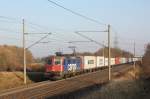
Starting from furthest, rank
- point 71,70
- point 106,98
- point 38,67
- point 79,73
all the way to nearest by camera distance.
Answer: point 38,67 → point 79,73 → point 71,70 → point 106,98

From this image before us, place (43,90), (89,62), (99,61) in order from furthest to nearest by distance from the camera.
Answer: (99,61), (89,62), (43,90)

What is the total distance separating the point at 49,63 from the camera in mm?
48844

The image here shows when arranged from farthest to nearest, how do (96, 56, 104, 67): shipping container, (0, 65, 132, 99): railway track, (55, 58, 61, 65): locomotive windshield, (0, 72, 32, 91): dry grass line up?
(96, 56, 104, 67): shipping container, (55, 58, 61, 65): locomotive windshield, (0, 72, 32, 91): dry grass, (0, 65, 132, 99): railway track

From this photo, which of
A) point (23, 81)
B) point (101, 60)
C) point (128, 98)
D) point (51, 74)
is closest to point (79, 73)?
point (51, 74)

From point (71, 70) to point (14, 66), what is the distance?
24925 millimetres

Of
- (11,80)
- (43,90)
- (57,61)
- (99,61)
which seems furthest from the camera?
(99,61)

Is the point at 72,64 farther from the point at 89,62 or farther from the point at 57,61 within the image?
the point at 89,62

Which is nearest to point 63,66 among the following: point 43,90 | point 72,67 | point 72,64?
point 72,64

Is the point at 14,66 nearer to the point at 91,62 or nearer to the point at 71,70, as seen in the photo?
the point at 91,62

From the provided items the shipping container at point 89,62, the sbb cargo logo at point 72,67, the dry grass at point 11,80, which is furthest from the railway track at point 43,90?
the shipping container at point 89,62

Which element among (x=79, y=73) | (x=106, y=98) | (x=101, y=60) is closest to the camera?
(x=106, y=98)

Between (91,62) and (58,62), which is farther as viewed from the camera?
(91,62)

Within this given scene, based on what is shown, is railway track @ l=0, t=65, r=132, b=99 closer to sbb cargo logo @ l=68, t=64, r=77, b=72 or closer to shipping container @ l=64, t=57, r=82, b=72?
shipping container @ l=64, t=57, r=82, b=72

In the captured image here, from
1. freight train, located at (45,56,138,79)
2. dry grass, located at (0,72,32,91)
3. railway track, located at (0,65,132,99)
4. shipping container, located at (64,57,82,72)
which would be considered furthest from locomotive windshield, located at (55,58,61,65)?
railway track, located at (0,65,132,99)
